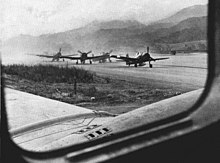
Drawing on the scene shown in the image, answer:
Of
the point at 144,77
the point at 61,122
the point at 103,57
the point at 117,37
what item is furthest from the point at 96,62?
the point at 61,122

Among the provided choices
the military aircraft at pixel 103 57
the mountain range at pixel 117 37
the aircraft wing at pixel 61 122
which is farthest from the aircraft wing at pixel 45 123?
the military aircraft at pixel 103 57

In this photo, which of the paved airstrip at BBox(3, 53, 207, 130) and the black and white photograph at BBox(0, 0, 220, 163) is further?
the paved airstrip at BBox(3, 53, 207, 130)

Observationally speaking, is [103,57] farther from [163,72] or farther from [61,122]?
[61,122]

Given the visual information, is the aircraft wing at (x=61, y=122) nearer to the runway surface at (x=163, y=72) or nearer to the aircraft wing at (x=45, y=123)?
the aircraft wing at (x=45, y=123)

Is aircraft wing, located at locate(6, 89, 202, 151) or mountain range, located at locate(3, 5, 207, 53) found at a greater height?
mountain range, located at locate(3, 5, 207, 53)

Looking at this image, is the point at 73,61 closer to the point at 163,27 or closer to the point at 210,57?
the point at 163,27

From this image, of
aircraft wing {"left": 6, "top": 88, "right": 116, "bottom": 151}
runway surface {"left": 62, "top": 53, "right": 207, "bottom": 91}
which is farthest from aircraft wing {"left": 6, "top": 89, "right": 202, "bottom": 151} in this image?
runway surface {"left": 62, "top": 53, "right": 207, "bottom": 91}

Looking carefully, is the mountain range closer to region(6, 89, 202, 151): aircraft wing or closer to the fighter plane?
the fighter plane

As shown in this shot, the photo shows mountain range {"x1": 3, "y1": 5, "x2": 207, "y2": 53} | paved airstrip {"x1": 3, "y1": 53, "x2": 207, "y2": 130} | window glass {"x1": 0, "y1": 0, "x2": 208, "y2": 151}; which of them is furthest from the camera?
mountain range {"x1": 3, "y1": 5, "x2": 207, "y2": 53}

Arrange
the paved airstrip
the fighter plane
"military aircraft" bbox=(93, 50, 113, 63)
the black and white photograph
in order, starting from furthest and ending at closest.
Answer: "military aircraft" bbox=(93, 50, 113, 63), the fighter plane, the paved airstrip, the black and white photograph
